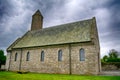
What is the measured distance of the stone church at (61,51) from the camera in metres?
20.4

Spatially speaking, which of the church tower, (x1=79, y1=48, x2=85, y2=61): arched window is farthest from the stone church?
the church tower

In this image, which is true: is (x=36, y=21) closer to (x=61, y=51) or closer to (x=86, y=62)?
(x=61, y=51)

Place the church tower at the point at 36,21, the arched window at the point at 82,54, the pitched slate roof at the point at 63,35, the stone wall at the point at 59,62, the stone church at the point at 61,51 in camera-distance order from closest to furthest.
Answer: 1. the stone wall at the point at 59,62
2. the stone church at the point at 61,51
3. the arched window at the point at 82,54
4. the pitched slate roof at the point at 63,35
5. the church tower at the point at 36,21

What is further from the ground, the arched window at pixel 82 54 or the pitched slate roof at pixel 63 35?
the pitched slate roof at pixel 63 35

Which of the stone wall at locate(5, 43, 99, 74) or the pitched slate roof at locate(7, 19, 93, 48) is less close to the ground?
the pitched slate roof at locate(7, 19, 93, 48)

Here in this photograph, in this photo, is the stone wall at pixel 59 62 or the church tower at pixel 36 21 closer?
the stone wall at pixel 59 62

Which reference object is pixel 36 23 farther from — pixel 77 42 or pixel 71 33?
pixel 77 42

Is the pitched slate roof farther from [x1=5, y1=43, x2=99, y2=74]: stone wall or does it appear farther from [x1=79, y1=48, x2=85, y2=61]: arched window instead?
[x1=79, y1=48, x2=85, y2=61]: arched window

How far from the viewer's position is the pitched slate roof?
22562mm

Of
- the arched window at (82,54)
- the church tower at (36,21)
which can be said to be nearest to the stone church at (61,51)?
the arched window at (82,54)

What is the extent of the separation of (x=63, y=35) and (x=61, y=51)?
3815 millimetres

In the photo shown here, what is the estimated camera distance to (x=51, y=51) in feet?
79.8

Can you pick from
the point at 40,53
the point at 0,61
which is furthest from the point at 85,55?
the point at 0,61

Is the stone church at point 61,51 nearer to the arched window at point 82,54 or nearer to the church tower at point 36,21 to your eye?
the arched window at point 82,54
